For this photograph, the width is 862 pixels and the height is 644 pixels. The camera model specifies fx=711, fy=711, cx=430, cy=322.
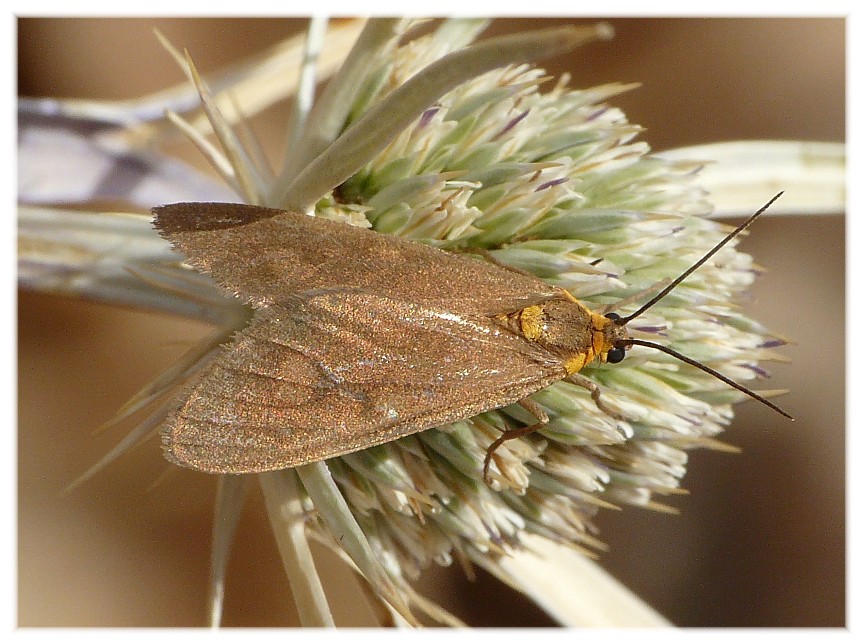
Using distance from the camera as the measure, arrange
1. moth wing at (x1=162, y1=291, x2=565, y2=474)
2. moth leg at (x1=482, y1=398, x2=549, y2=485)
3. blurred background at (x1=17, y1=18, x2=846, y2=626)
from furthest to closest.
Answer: blurred background at (x1=17, y1=18, x2=846, y2=626), moth leg at (x1=482, y1=398, x2=549, y2=485), moth wing at (x1=162, y1=291, x2=565, y2=474)

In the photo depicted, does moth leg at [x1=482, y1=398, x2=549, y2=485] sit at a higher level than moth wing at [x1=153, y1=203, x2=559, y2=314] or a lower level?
lower

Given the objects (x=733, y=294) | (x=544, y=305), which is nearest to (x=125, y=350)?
(x=544, y=305)

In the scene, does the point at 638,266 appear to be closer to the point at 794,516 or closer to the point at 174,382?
the point at 174,382

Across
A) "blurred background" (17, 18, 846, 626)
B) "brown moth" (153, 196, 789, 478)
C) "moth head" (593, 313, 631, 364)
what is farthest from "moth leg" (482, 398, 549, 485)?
"blurred background" (17, 18, 846, 626)

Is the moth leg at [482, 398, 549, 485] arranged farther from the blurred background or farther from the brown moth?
the blurred background

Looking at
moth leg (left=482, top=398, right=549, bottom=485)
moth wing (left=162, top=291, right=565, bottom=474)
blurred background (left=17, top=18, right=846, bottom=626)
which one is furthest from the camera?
blurred background (left=17, top=18, right=846, bottom=626)

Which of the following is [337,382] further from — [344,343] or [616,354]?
[616,354]

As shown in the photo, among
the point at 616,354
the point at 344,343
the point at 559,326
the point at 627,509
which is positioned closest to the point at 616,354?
the point at 616,354
